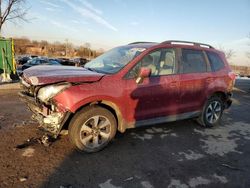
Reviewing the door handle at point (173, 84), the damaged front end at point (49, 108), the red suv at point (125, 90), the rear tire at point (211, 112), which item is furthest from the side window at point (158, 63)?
the rear tire at point (211, 112)

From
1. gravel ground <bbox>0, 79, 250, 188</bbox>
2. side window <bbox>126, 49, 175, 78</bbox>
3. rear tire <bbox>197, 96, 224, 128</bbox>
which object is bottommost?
gravel ground <bbox>0, 79, 250, 188</bbox>

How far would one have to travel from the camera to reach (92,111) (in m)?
4.12

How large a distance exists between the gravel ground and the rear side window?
1576 millimetres

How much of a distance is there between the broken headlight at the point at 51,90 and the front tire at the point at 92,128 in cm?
49

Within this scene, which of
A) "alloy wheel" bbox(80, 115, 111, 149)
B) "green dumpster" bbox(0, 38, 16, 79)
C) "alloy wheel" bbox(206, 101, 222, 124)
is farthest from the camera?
"green dumpster" bbox(0, 38, 16, 79)

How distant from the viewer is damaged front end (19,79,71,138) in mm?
3873

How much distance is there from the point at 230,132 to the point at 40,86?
4545 millimetres

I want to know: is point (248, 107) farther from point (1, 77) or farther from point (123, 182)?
point (1, 77)

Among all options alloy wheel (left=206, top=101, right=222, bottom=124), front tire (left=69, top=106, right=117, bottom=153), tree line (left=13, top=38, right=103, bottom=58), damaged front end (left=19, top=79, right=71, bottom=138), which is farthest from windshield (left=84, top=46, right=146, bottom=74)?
tree line (left=13, top=38, right=103, bottom=58)

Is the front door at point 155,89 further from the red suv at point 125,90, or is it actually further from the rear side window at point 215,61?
the rear side window at point 215,61

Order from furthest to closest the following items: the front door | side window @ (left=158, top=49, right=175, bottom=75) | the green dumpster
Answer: the green dumpster < side window @ (left=158, top=49, right=175, bottom=75) < the front door

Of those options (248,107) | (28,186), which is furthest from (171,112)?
(248,107)

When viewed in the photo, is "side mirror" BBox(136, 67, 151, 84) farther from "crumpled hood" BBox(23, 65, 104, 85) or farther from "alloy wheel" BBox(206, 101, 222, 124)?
"alloy wheel" BBox(206, 101, 222, 124)

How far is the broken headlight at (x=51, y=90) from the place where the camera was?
3852mm
